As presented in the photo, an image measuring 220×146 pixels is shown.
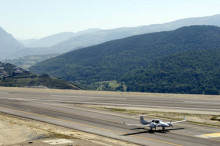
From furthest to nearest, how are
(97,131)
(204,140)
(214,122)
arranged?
1. (214,122)
2. (97,131)
3. (204,140)

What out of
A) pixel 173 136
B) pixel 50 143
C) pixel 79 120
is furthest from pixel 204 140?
pixel 79 120

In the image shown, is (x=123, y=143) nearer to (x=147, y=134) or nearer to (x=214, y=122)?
(x=147, y=134)

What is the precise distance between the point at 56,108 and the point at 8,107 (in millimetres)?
12780

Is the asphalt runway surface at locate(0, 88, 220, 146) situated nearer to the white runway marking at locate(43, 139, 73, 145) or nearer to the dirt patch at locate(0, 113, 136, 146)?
the dirt patch at locate(0, 113, 136, 146)

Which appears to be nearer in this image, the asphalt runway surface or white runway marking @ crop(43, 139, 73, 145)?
white runway marking @ crop(43, 139, 73, 145)

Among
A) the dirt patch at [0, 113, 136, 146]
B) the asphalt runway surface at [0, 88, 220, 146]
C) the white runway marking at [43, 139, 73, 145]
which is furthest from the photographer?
the asphalt runway surface at [0, 88, 220, 146]

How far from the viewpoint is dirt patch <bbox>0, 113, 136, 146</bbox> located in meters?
36.5

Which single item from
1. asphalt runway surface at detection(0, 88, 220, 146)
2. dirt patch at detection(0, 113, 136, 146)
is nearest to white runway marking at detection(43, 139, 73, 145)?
dirt patch at detection(0, 113, 136, 146)

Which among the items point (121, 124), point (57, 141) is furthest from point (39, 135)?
point (121, 124)

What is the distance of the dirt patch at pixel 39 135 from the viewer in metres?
36.5

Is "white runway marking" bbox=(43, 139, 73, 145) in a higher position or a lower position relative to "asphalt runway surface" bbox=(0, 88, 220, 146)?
lower

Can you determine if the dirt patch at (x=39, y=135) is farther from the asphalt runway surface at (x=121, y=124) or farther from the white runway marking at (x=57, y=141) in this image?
the asphalt runway surface at (x=121, y=124)

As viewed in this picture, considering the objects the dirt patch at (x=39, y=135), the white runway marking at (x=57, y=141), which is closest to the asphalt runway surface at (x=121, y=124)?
the dirt patch at (x=39, y=135)

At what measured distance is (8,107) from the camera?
227ft
